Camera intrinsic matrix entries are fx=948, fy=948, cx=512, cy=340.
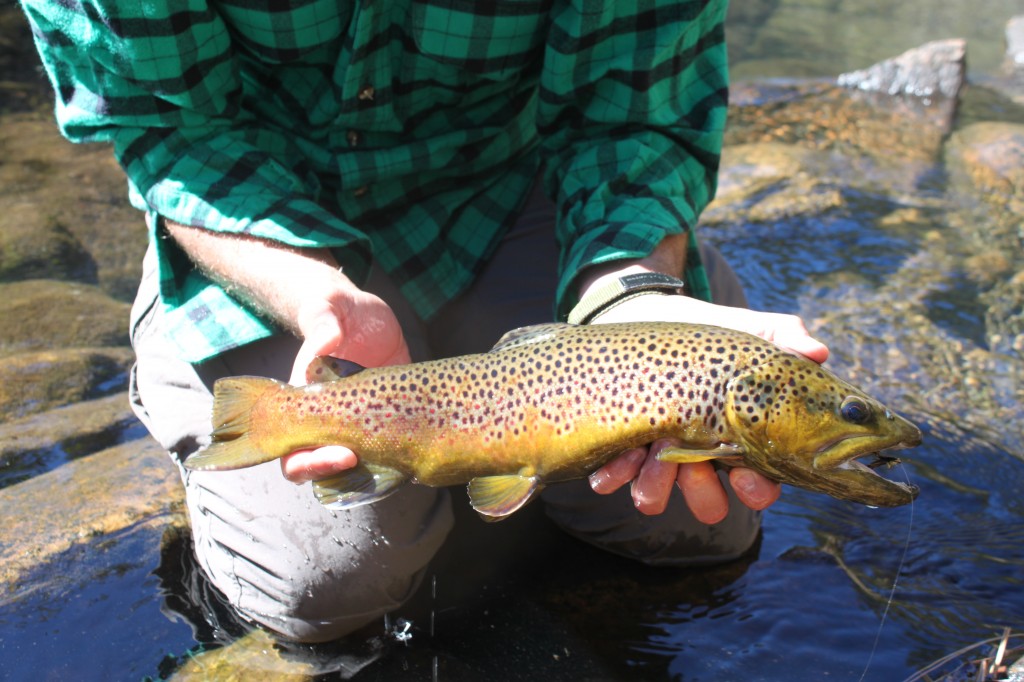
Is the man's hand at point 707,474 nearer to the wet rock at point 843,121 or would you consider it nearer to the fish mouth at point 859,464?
the fish mouth at point 859,464

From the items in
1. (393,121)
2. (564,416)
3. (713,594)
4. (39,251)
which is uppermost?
(393,121)

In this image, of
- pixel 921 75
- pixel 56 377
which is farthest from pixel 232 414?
pixel 921 75

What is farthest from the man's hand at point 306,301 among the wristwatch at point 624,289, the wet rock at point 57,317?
the wet rock at point 57,317

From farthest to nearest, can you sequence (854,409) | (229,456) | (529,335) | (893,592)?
1. (893,592)
2. (529,335)
3. (229,456)
4. (854,409)

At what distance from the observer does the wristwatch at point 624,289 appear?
2.91 m

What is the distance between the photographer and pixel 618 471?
2.56 metres

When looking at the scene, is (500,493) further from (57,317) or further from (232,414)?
(57,317)

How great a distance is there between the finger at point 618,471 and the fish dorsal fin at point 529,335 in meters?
0.39

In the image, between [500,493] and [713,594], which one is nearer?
[500,493]

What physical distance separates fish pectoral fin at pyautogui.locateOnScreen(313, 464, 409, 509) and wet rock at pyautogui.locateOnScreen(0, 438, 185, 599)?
3.64ft

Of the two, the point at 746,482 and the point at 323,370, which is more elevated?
the point at 323,370

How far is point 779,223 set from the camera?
6.22 metres

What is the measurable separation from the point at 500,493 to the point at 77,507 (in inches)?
70.8

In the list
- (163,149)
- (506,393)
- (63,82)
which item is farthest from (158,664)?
(63,82)
